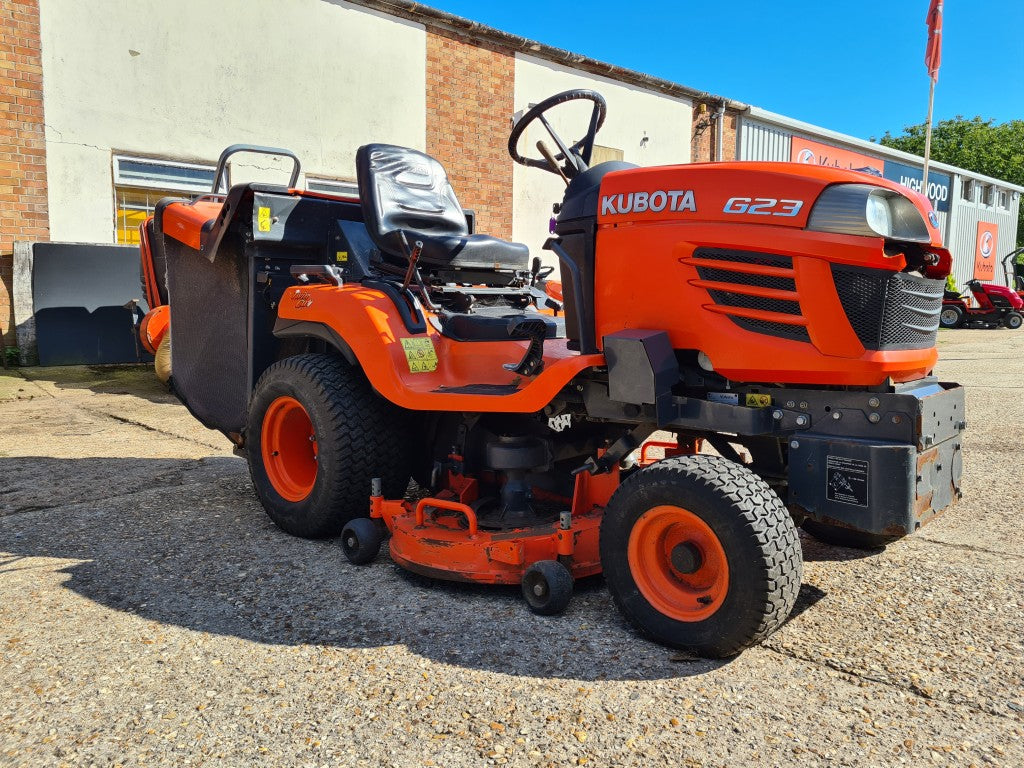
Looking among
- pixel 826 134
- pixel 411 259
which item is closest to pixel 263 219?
pixel 411 259

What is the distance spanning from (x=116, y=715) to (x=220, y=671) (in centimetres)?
29

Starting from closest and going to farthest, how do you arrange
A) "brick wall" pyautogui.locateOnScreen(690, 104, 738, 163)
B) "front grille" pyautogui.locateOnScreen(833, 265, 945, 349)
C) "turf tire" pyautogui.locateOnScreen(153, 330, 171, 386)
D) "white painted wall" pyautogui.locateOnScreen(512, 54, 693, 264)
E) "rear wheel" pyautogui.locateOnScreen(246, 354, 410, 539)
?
"front grille" pyautogui.locateOnScreen(833, 265, 945, 349)
"rear wheel" pyautogui.locateOnScreen(246, 354, 410, 539)
"turf tire" pyautogui.locateOnScreen(153, 330, 171, 386)
"white painted wall" pyautogui.locateOnScreen(512, 54, 693, 264)
"brick wall" pyautogui.locateOnScreen(690, 104, 738, 163)

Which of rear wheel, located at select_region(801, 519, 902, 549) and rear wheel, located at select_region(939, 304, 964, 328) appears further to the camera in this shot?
rear wheel, located at select_region(939, 304, 964, 328)

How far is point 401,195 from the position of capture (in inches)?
157

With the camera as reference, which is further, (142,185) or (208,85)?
(208,85)

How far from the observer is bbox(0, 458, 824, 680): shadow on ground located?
2.45m

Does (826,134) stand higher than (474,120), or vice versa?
(826,134)

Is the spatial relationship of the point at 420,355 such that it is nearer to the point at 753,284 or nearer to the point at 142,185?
the point at 753,284

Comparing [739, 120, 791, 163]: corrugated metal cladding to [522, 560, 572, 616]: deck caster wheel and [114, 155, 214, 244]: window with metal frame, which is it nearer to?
[114, 155, 214, 244]: window with metal frame

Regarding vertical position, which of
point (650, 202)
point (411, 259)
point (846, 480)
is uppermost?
point (650, 202)

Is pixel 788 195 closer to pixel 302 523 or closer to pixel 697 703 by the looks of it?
pixel 697 703

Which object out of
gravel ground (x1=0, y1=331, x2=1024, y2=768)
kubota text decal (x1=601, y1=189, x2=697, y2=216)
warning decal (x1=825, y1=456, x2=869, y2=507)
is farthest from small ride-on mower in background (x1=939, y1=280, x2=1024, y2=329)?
warning decal (x1=825, y1=456, x2=869, y2=507)

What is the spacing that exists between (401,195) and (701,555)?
7.59 ft

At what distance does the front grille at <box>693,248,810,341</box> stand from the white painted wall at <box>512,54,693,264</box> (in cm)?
964
